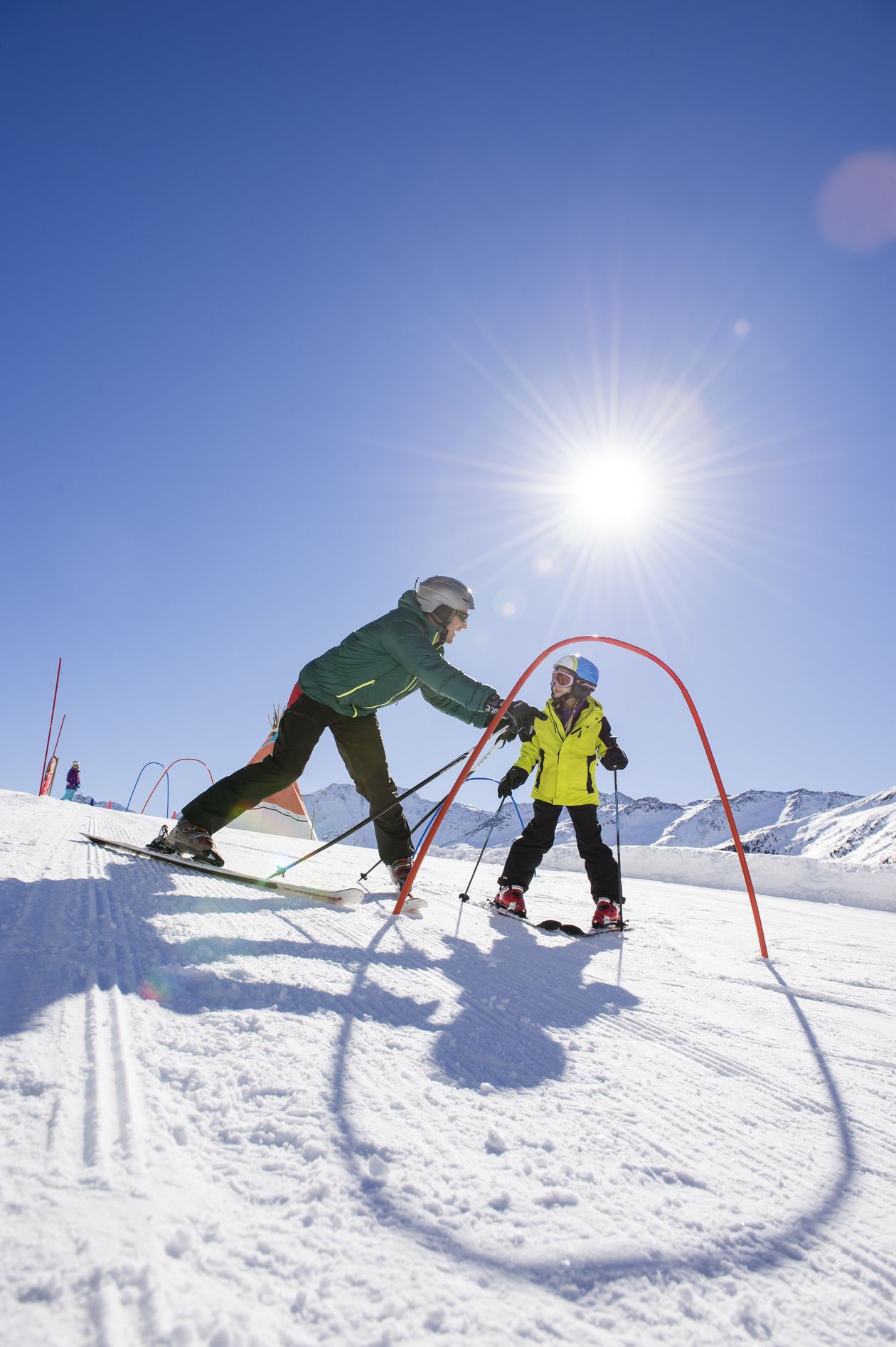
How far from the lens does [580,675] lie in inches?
185

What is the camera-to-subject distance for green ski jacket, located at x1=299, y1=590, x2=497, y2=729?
12.4 feet

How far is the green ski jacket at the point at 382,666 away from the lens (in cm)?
377

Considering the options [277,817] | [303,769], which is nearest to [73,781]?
[277,817]

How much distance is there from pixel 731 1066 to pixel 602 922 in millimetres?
2578

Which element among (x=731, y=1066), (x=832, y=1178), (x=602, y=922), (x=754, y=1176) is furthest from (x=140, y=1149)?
(x=602, y=922)

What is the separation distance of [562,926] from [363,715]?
5.77 ft

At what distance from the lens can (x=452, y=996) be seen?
1839 mm

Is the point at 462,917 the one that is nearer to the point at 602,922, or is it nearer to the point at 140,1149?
the point at 602,922

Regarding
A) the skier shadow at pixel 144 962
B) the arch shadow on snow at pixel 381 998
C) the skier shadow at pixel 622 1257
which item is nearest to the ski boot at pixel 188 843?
the arch shadow on snow at pixel 381 998

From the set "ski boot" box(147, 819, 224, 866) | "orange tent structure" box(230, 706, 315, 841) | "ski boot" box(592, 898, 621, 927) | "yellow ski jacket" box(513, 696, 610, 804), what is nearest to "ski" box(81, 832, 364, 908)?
"ski boot" box(147, 819, 224, 866)

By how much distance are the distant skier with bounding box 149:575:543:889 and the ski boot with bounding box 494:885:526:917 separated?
67 centimetres

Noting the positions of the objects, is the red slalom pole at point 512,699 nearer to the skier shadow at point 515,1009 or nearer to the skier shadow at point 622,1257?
the skier shadow at point 515,1009

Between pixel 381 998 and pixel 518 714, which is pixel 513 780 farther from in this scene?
pixel 381 998

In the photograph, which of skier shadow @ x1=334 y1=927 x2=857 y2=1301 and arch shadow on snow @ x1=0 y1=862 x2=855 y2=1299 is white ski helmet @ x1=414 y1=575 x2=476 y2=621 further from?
skier shadow @ x1=334 y1=927 x2=857 y2=1301
